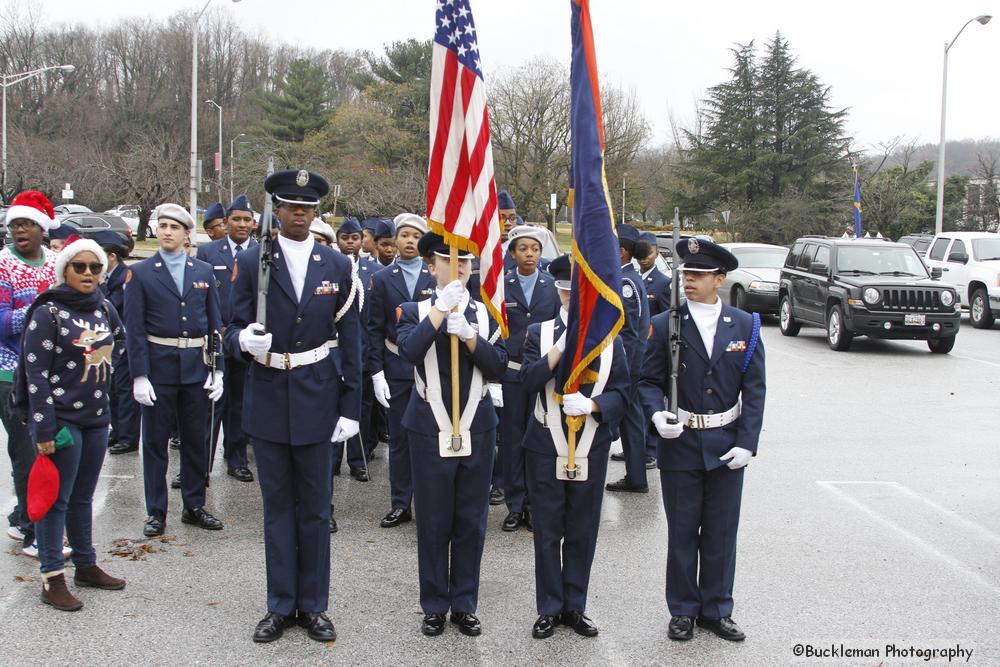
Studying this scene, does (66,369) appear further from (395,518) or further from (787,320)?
(787,320)

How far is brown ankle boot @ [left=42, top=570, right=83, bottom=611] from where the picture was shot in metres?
5.25

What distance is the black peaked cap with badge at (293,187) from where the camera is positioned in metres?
4.97

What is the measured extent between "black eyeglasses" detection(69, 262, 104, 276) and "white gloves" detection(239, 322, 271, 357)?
1213 mm

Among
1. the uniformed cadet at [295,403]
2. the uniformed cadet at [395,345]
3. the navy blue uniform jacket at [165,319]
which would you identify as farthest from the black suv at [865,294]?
the uniformed cadet at [295,403]

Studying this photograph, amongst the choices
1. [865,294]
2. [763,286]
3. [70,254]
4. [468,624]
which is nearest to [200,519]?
[70,254]

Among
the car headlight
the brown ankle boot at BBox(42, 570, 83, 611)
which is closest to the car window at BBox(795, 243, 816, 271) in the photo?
the car headlight

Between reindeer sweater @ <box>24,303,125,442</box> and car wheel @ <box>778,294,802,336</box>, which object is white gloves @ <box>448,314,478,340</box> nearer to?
reindeer sweater @ <box>24,303,125,442</box>

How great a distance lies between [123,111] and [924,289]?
61330 millimetres

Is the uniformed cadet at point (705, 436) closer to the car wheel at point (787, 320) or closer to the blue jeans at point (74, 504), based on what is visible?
the blue jeans at point (74, 504)

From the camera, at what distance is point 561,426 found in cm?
505

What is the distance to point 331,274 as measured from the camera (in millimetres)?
5168

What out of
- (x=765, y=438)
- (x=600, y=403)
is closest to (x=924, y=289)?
(x=765, y=438)

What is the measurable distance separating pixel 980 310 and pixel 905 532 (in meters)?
16.4

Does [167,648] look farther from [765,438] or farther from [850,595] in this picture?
[765,438]
